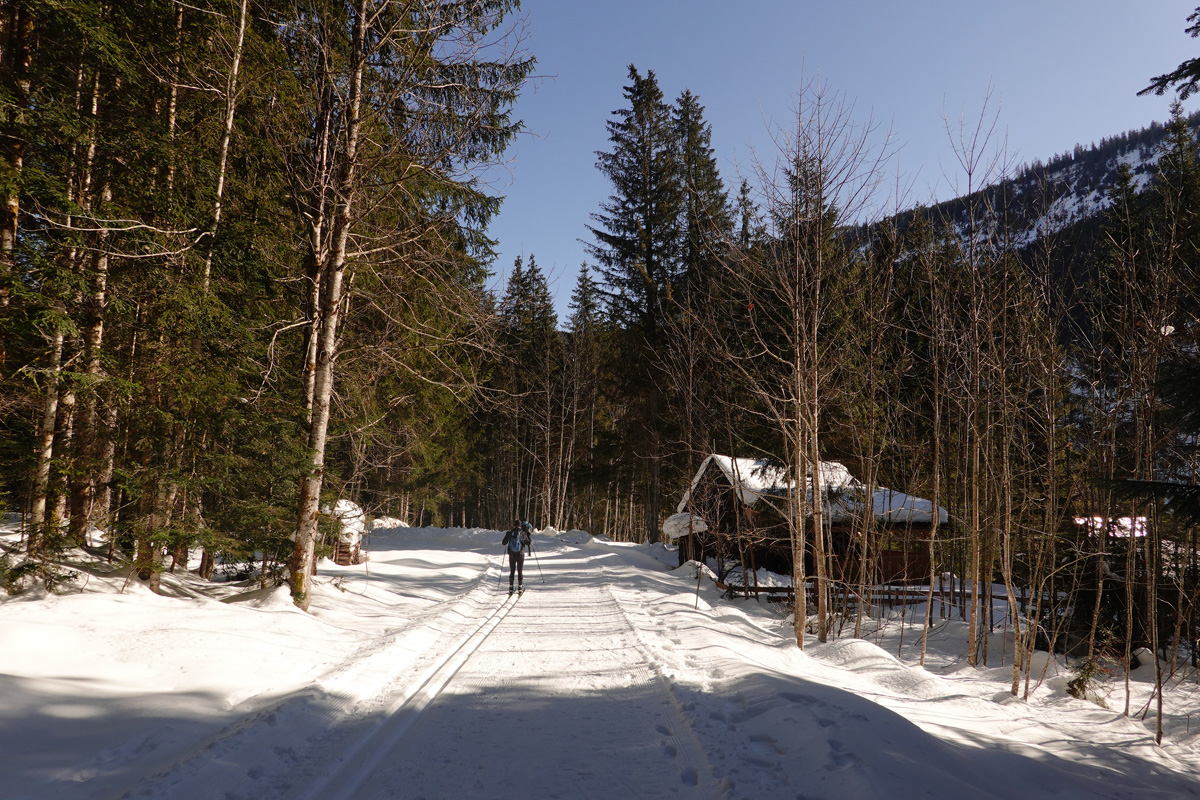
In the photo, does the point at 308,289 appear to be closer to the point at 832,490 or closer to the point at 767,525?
the point at 832,490

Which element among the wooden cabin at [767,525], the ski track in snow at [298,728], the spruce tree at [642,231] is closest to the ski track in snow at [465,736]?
the ski track in snow at [298,728]

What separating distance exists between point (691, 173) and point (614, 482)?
15.8 meters

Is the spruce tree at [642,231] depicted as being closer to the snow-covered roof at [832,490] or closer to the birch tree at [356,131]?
the snow-covered roof at [832,490]

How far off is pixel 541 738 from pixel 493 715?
695 millimetres

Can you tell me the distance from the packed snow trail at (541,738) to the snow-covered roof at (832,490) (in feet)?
15.1

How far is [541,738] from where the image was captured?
467 centimetres

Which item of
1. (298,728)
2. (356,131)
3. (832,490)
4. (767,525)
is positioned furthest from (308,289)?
(767,525)

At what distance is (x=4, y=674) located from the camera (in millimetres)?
4664

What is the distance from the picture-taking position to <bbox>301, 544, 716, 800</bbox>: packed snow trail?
150 inches

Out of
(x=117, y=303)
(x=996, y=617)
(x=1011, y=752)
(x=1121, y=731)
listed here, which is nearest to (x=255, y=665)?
(x=117, y=303)

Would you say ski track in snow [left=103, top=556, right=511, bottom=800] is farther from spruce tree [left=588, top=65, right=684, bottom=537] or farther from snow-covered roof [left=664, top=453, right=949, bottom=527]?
spruce tree [left=588, top=65, right=684, bottom=537]

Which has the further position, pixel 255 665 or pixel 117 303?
pixel 117 303

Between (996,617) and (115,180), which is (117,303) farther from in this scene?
(996,617)

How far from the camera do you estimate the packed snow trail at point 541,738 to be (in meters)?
3.82
